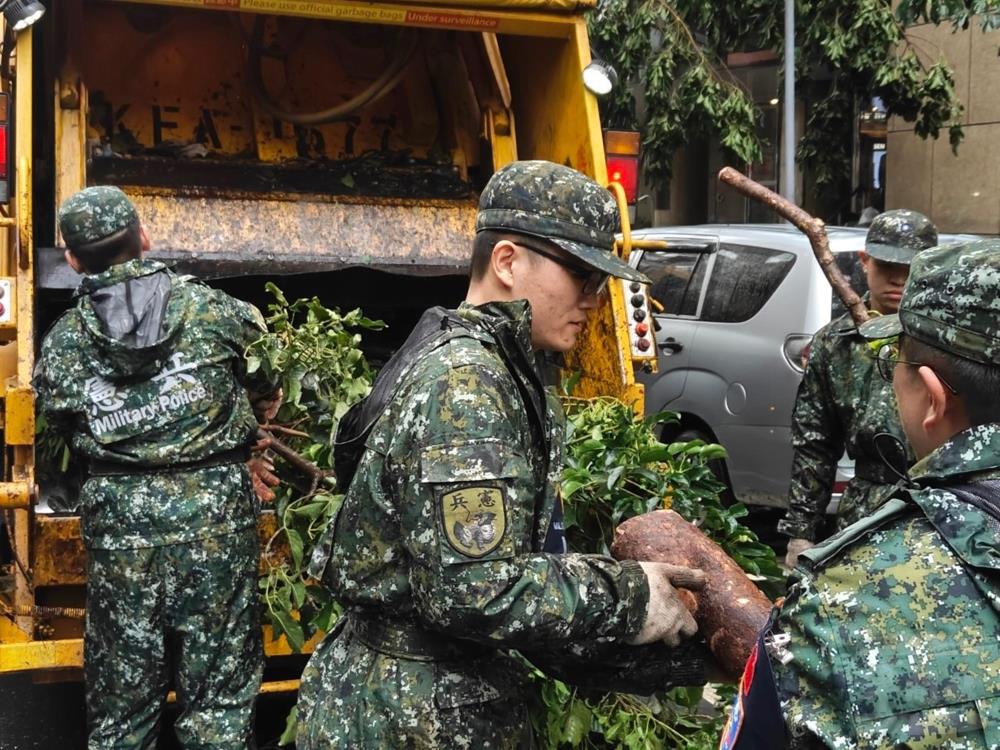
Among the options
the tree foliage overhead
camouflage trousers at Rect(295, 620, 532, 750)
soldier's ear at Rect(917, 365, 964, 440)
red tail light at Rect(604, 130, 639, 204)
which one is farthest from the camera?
A: the tree foliage overhead

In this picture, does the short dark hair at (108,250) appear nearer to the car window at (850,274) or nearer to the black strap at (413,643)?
the black strap at (413,643)

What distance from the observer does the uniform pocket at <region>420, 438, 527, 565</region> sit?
1.80m

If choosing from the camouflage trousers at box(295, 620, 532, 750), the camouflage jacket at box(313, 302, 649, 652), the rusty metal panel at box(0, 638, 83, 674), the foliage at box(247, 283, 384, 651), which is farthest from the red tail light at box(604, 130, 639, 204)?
the camouflage trousers at box(295, 620, 532, 750)

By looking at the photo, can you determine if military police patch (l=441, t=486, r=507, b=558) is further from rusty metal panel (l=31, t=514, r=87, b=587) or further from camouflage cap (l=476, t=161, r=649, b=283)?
rusty metal panel (l=31, t=514, r=87, b=587)

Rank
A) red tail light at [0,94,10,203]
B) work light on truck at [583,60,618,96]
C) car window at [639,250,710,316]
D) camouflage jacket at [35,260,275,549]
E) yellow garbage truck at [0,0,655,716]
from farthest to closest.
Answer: car window at [639,250,710,316] → work light on truck at [583,60,618,96] → yellow garbage truck at [0,0,655,716] → red tail light at [0,94,10,203] → camouflage jacket at [35,260,275,549]

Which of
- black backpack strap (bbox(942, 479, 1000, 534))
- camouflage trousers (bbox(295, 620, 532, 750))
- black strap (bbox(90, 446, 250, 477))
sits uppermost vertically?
black backpack strap (bbox(942, 479, 1000, 534))

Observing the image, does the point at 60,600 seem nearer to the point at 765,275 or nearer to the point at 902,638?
the point at 902,638

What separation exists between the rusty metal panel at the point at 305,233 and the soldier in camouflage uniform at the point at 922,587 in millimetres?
3553

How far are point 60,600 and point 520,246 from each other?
2309 millimetres

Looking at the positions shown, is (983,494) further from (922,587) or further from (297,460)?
(297,460)

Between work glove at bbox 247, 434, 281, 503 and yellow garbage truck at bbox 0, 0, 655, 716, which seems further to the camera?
yellow garbage truck at bbox 0, 0, 655, 716

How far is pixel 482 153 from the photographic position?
5.39 metres

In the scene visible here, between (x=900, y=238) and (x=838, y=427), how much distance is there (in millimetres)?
625

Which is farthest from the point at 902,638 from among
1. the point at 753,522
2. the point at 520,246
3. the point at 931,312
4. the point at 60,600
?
the point at 753,522
